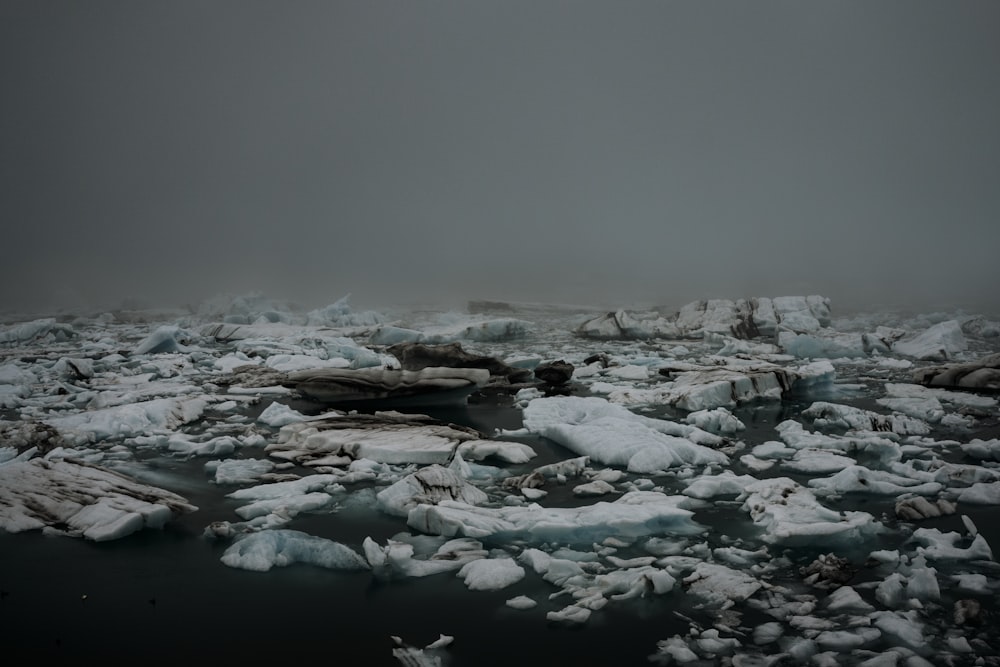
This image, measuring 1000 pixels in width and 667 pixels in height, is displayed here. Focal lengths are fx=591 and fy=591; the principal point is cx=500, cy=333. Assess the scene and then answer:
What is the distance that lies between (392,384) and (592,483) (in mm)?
3781

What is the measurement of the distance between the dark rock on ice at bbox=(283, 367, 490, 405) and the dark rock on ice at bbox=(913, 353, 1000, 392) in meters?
7.03

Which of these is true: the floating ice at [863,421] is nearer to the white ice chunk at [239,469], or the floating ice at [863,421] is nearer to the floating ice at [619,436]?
the floating ice at [619,436]

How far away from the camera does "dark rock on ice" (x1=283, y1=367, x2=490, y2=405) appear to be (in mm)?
7938

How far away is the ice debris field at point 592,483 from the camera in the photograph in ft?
10.0

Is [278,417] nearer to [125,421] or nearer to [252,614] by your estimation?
[125,421]

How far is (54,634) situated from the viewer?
279cm

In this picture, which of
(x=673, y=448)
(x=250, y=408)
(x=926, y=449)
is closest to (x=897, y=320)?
(x=926, y=449)

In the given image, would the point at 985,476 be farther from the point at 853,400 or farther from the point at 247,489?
the point at 247,489

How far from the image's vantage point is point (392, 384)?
7930 mm

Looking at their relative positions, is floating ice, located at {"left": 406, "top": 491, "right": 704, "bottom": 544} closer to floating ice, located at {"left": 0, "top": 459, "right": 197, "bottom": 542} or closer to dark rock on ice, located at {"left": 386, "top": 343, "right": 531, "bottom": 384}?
floating ice, located at {"left": 0, "top": 459, "right": 197, "bottom": 542}

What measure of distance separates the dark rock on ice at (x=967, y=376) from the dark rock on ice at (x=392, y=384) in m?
7.03

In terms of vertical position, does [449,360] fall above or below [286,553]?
above

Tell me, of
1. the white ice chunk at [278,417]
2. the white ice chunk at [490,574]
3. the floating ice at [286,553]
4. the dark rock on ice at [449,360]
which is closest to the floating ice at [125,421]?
the white ice chunk at [278,417]

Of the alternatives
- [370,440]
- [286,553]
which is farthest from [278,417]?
[286,553]
